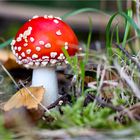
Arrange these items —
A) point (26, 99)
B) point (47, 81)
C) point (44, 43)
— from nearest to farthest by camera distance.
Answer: point (26, 99) < point (44, 43) < point (47, 81)

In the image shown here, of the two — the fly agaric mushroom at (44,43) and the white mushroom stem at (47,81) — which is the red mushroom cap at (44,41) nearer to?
the fly agaric mushroom at (44,43)

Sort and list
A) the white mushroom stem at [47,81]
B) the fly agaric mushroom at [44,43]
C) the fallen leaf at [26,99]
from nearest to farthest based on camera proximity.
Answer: the fallen leaf at [26,99] < the fly agaric mushroom at [44,43] < the white mushroom stem at [47,81]

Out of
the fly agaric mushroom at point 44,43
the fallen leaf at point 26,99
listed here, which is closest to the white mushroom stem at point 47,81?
the fly agaric mushroom at point 44,43

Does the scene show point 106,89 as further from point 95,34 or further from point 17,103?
point 95,34

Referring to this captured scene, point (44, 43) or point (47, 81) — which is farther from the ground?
point (44, 43)

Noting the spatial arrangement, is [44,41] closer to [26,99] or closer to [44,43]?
[44,43]

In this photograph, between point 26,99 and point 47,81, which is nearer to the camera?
point 26,99

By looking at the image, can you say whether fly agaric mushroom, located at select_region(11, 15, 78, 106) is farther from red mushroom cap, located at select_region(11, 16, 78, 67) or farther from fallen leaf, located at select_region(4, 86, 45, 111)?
fallen leaf, located at select_region(4, 86, 45, 111)

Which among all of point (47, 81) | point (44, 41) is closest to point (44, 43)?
point (44, 41)
